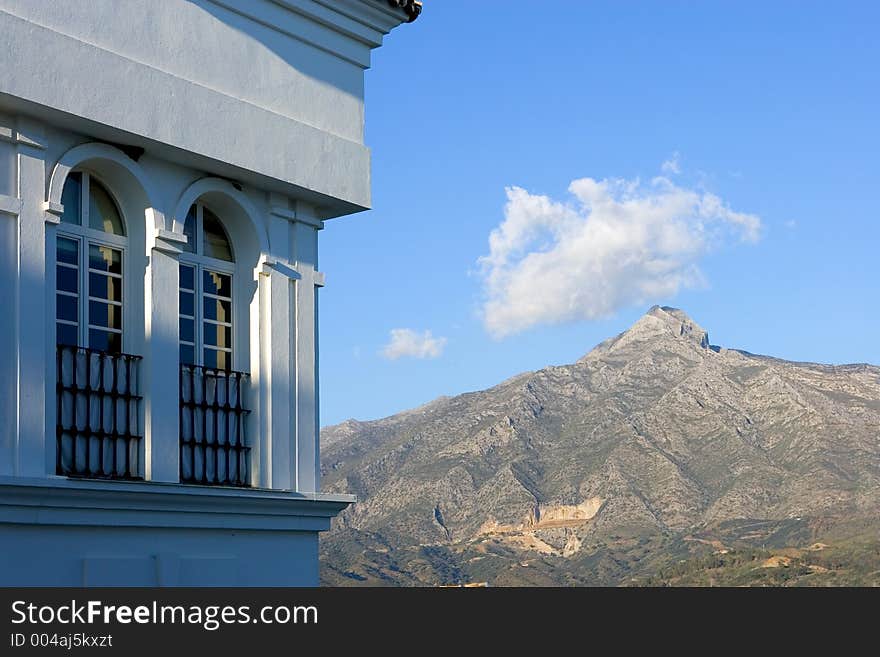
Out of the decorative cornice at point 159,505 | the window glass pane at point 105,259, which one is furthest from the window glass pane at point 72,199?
the decorative cornice at point 159,505

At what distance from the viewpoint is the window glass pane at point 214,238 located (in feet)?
A: 37.8

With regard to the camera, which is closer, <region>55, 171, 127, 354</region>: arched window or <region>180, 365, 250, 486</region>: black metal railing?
<region>55, 171, 127, 354</region>: arched window

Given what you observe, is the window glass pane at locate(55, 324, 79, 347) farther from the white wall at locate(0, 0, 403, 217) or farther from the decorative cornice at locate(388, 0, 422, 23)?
the decorative cornice at locate(388, 0, 422, 23)

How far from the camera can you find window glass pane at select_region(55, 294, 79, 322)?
10062mm

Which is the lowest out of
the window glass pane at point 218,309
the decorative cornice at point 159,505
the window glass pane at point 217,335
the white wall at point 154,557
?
the white wall at point 154,557

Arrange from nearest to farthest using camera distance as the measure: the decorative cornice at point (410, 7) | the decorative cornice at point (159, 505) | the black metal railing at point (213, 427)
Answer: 1. the decorative cornice at point (159, 505)
2. the black metal railing at point (213, 427)
3. the decorative cornice at point (410, 7)

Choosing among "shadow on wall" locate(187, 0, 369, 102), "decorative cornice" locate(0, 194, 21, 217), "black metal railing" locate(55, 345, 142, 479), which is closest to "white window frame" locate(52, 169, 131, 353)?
"black metal railing" locate(55, 345, 142, 479)

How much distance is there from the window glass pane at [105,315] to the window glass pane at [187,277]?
31.2 inches

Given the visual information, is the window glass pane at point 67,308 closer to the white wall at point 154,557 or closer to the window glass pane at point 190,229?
the window glass pane at point 190,229

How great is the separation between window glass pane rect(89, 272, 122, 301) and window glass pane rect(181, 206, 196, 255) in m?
0.85

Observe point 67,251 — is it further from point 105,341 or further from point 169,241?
point 169,241

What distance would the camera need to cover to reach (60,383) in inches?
389

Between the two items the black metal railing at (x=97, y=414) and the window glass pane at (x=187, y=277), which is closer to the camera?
the black metal railing at (x=97, y=414)
